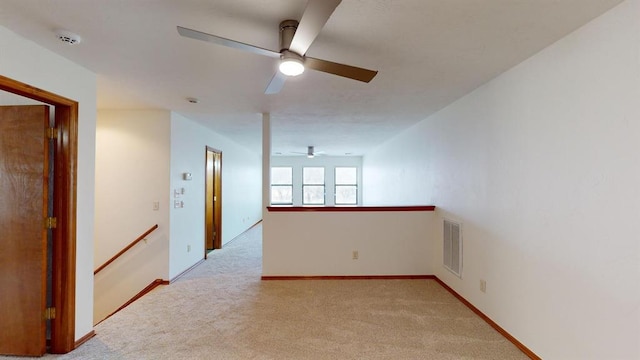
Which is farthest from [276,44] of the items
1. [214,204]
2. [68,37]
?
[214,204]

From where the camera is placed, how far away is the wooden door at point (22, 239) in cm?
231

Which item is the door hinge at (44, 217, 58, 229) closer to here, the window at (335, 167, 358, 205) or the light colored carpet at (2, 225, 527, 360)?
the light colored carpet at (2, 225, 527, 360)

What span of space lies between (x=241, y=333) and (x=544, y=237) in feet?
8.45

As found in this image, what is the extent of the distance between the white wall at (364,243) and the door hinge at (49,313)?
2.46 m

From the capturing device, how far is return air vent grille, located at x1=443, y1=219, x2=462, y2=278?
3400 millimetres

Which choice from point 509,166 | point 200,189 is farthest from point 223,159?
point 509,166

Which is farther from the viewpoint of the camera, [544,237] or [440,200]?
[440,200]

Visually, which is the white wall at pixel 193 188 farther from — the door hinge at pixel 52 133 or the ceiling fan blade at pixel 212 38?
the ceiling fan blade at pixel 212 38

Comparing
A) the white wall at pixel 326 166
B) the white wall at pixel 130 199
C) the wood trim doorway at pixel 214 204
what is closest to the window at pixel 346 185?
the white wall at pixel 326 166

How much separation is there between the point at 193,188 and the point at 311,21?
3.90 metres

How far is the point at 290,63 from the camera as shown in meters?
1.81

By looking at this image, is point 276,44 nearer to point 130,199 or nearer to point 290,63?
point 290,63

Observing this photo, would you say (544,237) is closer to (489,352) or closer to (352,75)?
(489,352)

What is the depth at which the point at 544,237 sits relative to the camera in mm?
2160
